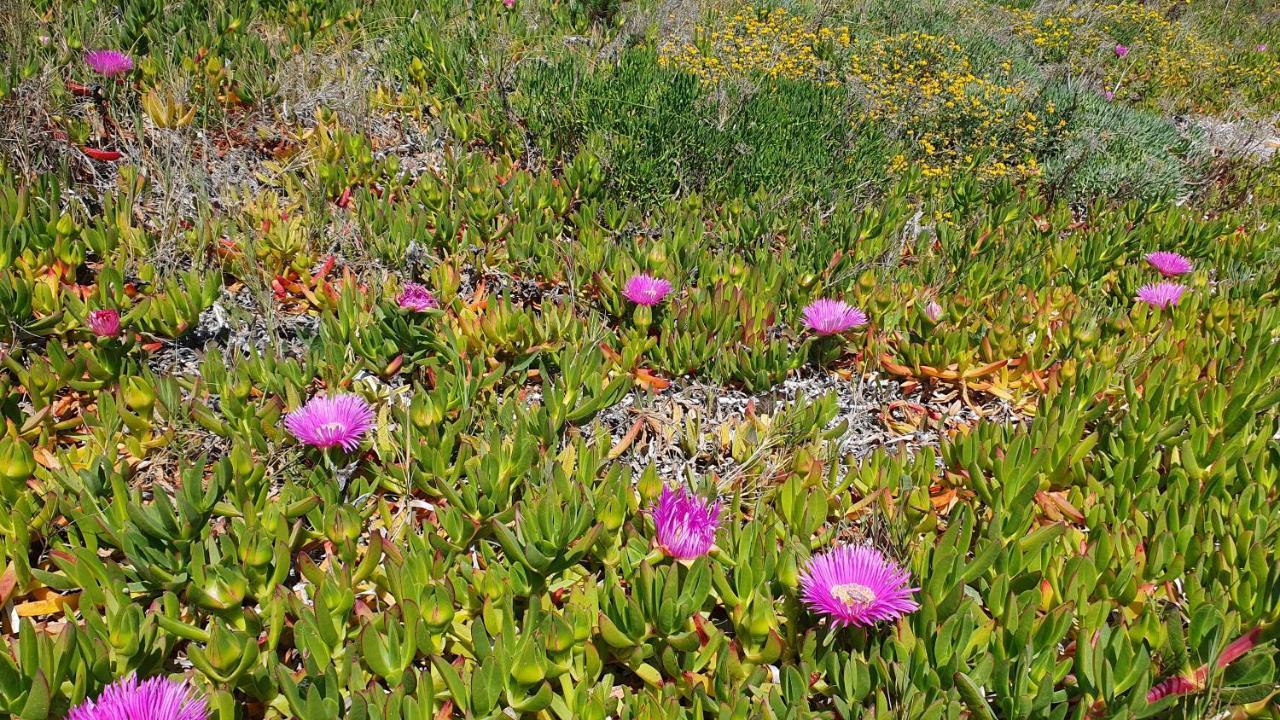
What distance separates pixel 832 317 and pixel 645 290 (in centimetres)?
55

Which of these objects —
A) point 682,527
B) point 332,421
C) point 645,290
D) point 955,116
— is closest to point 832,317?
point 645,290

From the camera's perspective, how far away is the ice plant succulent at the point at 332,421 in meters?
1.75

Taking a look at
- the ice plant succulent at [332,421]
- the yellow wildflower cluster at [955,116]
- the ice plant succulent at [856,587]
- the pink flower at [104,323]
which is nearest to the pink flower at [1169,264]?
the yellow wildflower cluster at [955,116]

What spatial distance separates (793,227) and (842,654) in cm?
184

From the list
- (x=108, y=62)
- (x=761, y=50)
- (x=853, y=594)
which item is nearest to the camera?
(x=853, y=594)

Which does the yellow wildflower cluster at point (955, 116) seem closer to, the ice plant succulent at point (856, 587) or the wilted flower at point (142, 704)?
the ice plant succulent at point (856, 587)

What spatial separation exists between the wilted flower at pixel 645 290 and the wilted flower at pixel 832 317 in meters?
0.43

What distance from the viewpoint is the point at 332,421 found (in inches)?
72.5

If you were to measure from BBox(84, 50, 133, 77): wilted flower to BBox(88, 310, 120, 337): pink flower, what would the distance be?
1513 mm

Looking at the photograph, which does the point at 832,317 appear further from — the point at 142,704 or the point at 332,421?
the point at 142,704

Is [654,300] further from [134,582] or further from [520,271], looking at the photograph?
[134,582]

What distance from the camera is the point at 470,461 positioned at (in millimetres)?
1761

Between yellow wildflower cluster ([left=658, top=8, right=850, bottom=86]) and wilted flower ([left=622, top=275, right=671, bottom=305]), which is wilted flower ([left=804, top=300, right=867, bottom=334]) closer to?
wilted flower ([left=622, top=275, right=671, bottom=305])

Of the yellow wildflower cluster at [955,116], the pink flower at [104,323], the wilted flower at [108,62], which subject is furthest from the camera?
the yellow wildflower cluster at [955,116]
